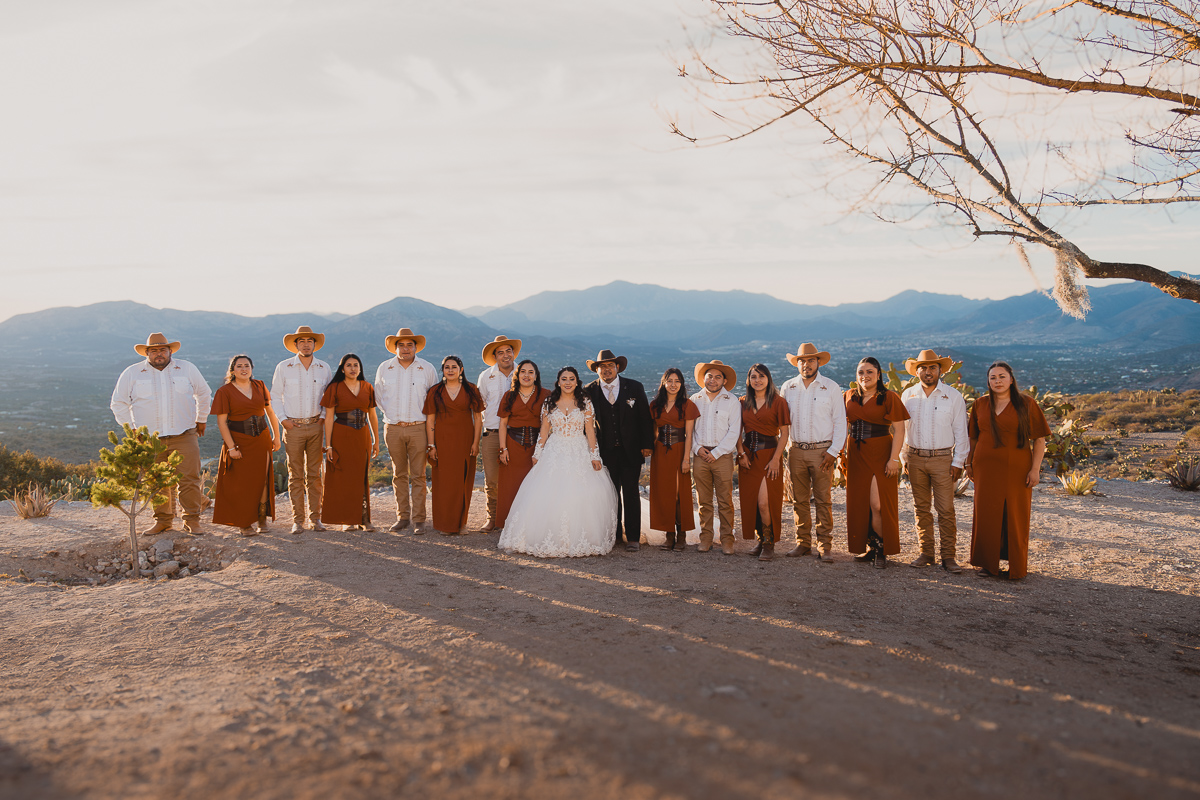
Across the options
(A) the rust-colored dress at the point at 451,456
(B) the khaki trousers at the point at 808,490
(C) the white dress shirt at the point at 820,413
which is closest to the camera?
(C) the white dress shirt at the point at 820,413

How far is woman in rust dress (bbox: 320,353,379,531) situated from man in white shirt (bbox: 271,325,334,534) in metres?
0.18

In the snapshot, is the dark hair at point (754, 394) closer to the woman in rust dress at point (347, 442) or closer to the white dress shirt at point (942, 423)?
the white dress shirt at point (942, 423)

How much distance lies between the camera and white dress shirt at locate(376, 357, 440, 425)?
7.62 metres

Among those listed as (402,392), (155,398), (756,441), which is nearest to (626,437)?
(756,441)

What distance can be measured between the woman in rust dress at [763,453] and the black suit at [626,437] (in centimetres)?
101

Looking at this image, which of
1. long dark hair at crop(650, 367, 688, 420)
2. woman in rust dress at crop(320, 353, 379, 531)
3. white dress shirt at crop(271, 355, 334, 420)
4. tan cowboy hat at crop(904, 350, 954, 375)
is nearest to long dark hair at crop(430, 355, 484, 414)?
woman in rust dress at crop(320, 353, 379, 531)

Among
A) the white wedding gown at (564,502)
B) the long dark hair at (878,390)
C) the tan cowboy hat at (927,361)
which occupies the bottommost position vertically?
the white wedding gown at (564,502)

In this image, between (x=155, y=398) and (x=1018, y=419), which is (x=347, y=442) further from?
(x=1018, y=419)

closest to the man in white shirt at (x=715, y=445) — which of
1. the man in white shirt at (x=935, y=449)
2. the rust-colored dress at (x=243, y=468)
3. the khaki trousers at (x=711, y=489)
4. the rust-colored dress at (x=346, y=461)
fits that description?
the khaki trousers at (x=711, y=489)

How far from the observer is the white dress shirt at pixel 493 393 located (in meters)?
7.84

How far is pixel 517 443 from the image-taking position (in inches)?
295

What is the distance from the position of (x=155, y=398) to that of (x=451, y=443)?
3211mm

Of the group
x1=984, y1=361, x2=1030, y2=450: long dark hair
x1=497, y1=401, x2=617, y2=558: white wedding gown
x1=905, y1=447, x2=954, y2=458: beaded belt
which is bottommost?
x1=497, y1=401, x2=617, y2=558: white wedding gown

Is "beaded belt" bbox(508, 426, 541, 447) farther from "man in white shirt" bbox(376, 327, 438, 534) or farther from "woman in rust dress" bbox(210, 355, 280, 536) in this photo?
"woman in rust dress" bbox(210, 355, 280, 536)
